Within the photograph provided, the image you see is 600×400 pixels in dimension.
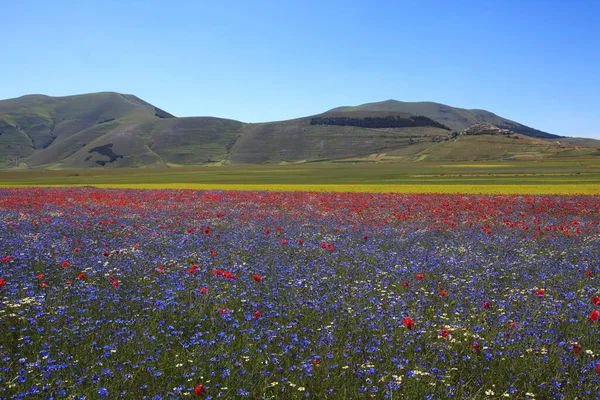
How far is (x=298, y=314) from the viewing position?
23.1 feet

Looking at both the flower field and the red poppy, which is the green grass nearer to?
the flower field

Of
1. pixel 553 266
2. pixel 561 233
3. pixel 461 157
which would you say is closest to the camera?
pixel 553 266

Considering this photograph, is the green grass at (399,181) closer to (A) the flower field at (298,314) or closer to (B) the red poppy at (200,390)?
(A) the flower field at (298,314)

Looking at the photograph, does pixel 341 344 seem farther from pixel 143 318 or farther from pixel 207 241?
pixel 207 241

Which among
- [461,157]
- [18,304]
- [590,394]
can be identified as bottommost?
[590,394]

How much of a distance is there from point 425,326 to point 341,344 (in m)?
1.53

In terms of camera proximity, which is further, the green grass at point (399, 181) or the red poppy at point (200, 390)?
the green grass at point (399, 181)

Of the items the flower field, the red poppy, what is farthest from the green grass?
the red poppy

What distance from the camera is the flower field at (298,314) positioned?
5.41 m

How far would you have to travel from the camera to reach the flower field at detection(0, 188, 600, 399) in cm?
541

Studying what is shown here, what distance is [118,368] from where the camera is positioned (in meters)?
5.42

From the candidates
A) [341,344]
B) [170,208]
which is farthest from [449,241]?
[170,208]

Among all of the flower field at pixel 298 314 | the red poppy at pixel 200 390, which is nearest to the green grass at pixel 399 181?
the flower field at pixel 298 314

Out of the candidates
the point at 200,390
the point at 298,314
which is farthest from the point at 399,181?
the point at 200,390
